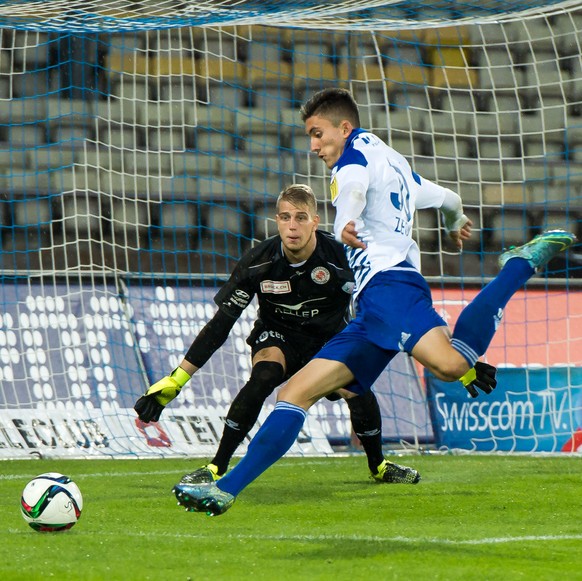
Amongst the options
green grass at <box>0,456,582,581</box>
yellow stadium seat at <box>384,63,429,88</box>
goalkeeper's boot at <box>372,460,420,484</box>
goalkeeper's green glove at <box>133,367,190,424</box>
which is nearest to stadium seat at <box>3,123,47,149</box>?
yellow stadium seat at <box>384,63,429,88</box>

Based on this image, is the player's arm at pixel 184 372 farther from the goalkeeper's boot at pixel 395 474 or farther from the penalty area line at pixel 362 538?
the goalkeeper's boot at pixel 395 474

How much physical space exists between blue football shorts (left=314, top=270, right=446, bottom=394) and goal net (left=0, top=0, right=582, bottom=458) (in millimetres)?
4279

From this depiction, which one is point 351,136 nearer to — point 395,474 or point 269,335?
point 269,335

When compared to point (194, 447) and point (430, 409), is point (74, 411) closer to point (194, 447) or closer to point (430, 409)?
point (194, 447)

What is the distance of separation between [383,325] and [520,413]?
4993mm

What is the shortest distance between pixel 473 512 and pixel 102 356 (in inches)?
184

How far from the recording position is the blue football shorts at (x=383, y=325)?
4.67 meters

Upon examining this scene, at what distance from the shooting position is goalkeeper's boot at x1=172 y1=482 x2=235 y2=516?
4277 millimetres

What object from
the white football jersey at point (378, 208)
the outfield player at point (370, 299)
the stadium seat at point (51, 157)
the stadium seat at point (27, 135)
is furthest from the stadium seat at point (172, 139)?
the white football jersey at point (378, 208)

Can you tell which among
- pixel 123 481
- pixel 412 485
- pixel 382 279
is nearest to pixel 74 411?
pixel 123 481

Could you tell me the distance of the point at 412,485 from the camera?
6.86 metres

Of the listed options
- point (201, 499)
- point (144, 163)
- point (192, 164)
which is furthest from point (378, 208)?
point (192, 164)

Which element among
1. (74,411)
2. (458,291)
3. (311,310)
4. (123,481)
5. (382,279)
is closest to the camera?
(382,279)

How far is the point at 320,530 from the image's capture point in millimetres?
4984
